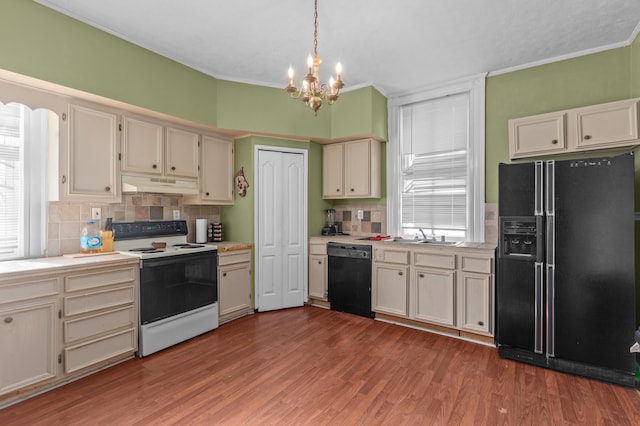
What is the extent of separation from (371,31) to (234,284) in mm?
3048

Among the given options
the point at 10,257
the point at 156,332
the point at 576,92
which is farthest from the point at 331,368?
the point at 576,92

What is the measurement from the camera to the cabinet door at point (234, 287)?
3.65 meters

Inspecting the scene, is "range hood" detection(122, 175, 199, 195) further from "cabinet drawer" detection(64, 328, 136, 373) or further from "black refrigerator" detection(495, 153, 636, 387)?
"black refrigerator" detection(495, 153, 636, 387)

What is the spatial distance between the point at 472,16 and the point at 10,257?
4.28 m

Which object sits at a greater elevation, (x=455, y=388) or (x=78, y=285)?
(x=78, y=285)

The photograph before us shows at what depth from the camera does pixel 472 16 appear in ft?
8.46

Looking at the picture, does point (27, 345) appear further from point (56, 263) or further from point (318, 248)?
point (318, 248)

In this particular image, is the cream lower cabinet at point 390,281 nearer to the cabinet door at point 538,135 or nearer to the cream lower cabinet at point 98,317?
the cabinet door at point 538,135

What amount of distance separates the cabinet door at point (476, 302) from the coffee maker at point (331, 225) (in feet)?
6.23

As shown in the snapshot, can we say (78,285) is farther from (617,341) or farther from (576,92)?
(576,92)

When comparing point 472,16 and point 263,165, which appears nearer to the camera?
point 472,16

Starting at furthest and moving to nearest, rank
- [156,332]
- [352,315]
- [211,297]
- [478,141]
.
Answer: [352,315] → [478,141] → [211,297] → [156,332]

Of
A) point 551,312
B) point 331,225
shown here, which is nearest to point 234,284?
point 331,225

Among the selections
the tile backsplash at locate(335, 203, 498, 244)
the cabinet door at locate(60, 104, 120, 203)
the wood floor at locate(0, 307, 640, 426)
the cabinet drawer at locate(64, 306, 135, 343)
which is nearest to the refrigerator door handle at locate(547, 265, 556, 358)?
the wood floor at locate(0, 307, 640, 426)
